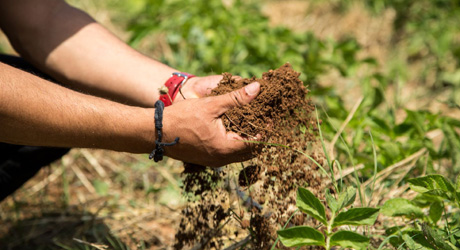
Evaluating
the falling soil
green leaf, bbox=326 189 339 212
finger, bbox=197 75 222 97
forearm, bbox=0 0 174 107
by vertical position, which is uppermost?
forearm, bbox=0 0 174 107

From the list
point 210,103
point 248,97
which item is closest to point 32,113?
point 210,103

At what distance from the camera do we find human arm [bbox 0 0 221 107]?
5.85 feet

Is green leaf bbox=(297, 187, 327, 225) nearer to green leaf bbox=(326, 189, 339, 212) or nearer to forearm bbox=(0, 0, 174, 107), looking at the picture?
green leaf bbox=(326, 189, 339, 212)

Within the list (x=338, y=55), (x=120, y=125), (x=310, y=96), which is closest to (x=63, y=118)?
(x=120, y=125)

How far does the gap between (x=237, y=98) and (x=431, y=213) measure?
75cm

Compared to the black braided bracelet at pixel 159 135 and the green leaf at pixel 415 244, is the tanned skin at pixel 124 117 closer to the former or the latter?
the black braided bracelet at pixel 159 135

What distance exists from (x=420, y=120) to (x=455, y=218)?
53cm

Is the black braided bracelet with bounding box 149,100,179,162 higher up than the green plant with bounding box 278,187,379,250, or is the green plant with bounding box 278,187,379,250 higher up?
the black braided bracelet with bounding box 149,100,179,162

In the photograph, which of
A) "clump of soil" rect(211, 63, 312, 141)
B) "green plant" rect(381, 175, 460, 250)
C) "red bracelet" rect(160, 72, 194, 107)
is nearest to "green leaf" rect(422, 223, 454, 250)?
"green plant" rect(381, 175, 460, 250)

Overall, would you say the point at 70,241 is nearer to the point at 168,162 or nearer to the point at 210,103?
the point at 168,162

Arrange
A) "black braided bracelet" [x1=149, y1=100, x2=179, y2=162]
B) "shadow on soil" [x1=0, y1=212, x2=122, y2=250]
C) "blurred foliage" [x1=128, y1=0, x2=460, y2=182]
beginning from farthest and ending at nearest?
"shadow on soil" [x1=0, y1=212, x2=122, y2=250] < "blurred foliage" [x1=128, y1=0, x2=460, y2=182] < "black braided bracelet" [x1=149, y1=100, x2=179, y2=162]

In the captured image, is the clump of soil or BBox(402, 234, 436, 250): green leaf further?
the clump of soil

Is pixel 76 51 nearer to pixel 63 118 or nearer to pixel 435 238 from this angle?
pixel 63 118

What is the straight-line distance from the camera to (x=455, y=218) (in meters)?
1.52
